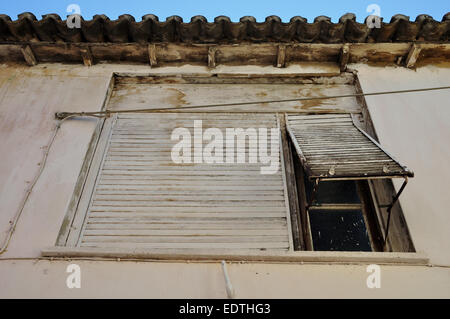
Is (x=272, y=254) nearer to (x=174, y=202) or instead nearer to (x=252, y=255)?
(x=252, y=255)

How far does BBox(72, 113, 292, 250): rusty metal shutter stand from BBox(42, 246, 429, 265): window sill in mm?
219

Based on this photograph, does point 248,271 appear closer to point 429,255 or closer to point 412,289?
point 412,289

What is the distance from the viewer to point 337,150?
382 centimetres

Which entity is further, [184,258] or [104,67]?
[104,67]

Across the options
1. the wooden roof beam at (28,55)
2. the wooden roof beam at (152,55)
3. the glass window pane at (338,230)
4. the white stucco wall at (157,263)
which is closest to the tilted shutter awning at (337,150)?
the white stucco wall at (157,263)

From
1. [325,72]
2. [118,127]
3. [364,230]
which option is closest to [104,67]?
[118,127]

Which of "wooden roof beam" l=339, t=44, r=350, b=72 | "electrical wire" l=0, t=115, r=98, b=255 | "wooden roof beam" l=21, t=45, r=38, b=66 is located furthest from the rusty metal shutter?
"wooden roof beam" l=339, t=44, r=350, b=72

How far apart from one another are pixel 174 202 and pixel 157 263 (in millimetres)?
Answer: 763

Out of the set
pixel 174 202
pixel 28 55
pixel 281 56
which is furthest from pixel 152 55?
pixel 174 202

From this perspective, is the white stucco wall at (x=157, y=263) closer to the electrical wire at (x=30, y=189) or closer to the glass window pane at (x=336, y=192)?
the electrical wire at (x=30, y=189)

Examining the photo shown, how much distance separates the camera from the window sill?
307cm

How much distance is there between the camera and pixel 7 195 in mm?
3598
